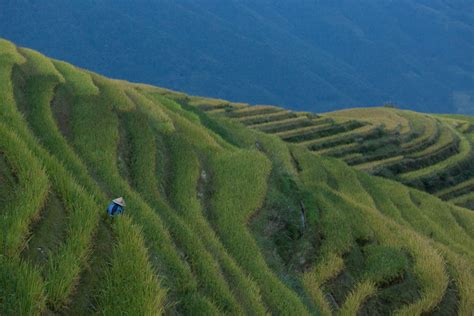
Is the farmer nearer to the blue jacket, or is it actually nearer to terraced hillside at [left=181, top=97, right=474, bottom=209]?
the blue jacket

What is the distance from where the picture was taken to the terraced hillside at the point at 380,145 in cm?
5078

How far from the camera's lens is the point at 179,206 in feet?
28.7

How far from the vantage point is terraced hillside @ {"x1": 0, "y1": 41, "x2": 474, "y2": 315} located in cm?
494

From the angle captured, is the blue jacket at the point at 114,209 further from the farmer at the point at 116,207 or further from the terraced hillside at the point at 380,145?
the terraced hillside at the point at 380,145

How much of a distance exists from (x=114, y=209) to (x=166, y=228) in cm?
151

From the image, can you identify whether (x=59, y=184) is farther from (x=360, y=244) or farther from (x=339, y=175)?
(x=339, y=175)

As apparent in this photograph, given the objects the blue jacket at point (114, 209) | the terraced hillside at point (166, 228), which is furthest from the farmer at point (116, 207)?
the terraced hillside at point (166, 228)

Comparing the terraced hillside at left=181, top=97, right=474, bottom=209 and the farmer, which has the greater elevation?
the terraced hillside at left=181, top=97, right=474, bottom=209

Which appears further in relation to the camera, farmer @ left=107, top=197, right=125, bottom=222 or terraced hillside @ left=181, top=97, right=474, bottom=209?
terraced hillside @ left=181, top=97, right=474, bottom=209

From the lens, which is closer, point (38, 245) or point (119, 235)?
point (38, 245)

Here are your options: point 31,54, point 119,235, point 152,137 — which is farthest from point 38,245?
point 31,54

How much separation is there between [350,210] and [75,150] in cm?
628

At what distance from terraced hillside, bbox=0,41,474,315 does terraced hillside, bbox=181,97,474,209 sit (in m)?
35.3

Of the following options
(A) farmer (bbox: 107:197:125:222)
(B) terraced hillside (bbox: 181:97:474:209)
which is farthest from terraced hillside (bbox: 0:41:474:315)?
(B) terraced hillside (bbox: 181:97:474:209)
